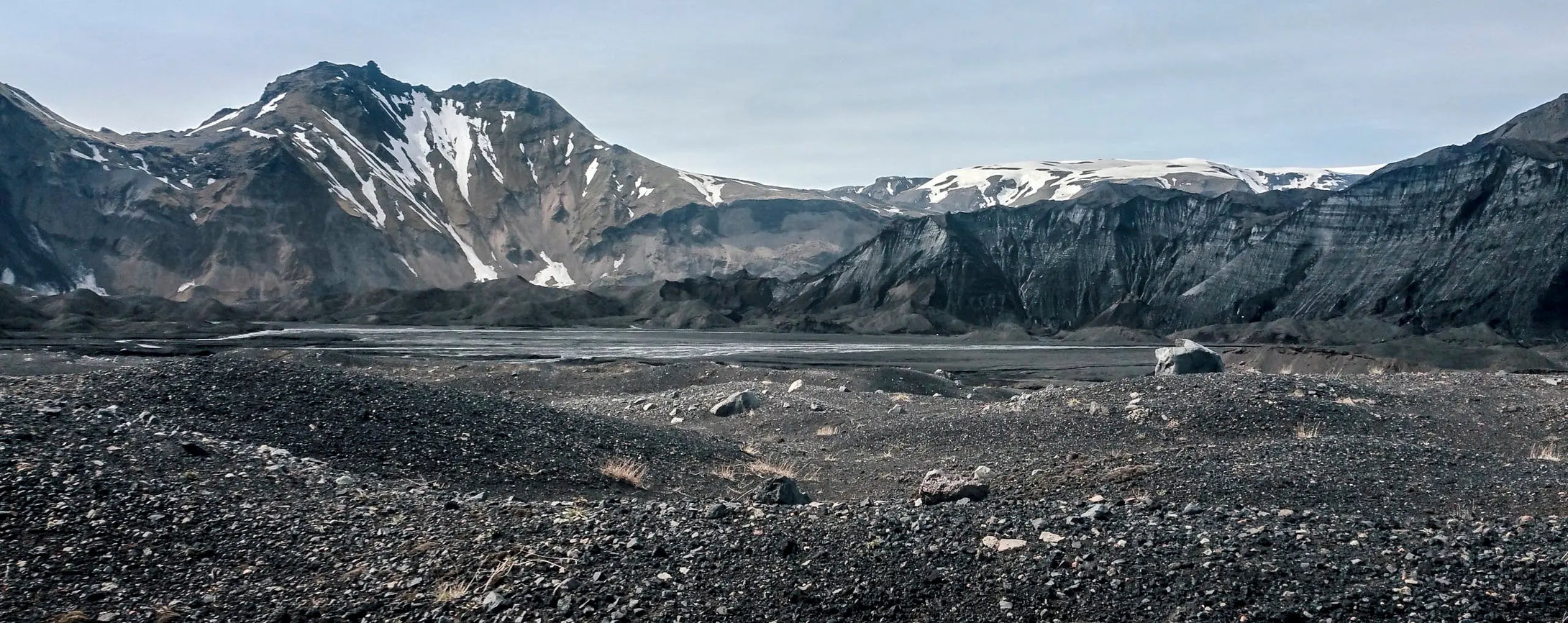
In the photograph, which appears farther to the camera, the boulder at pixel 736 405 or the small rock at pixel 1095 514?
the boulder at pixel 736 405

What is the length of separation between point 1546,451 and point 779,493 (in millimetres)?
14916

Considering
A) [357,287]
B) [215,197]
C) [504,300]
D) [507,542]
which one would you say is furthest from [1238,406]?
[215,197]

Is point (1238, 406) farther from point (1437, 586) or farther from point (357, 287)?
point (357, 287)

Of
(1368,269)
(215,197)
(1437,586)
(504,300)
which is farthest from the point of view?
(215,197)

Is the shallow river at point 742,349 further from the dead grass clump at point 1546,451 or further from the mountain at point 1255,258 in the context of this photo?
the dead grass clump at point 1546,451

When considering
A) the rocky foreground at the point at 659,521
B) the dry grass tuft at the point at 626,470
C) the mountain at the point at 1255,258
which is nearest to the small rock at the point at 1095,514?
the rocky foreground at the point at 659,521

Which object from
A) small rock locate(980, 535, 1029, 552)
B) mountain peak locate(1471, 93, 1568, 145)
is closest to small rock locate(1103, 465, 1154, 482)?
small rock locate(980, 535, 1029, 552)

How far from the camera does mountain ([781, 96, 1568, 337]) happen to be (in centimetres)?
9656

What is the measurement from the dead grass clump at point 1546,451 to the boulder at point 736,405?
16024 mm

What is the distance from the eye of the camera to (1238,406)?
1967 cm

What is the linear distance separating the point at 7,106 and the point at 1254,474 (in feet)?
703

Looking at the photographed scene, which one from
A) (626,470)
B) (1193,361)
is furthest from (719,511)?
(1193,361)

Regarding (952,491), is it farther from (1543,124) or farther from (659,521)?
(1543,124)

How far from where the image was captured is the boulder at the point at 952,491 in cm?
1148
